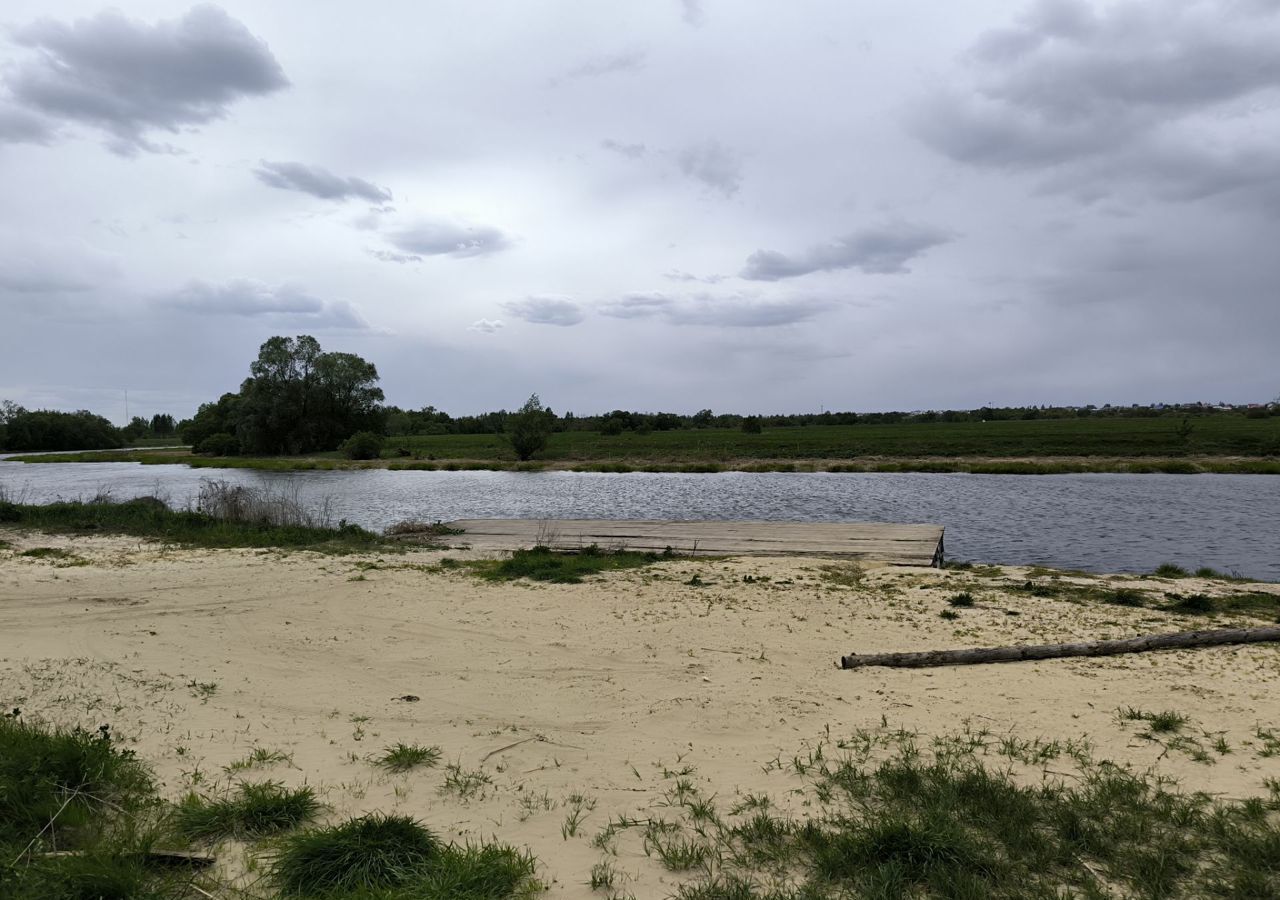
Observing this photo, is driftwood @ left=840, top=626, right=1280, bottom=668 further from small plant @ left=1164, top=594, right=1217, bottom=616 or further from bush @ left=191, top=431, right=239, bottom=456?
bush @ left=191, top=431, right=239, bottom=456

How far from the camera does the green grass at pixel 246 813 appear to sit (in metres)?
4.25

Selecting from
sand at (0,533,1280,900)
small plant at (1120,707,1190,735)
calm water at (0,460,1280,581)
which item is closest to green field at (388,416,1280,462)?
calm water at (0,460,1280,581)

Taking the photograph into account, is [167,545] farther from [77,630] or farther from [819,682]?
[819,682]

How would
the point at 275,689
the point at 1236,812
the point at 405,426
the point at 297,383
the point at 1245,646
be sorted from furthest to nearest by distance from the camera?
1. the point at 405,426
2. the point at 297,383
3. the point at 1245,646
4. the point at 275,689
5. the point at 1236,812

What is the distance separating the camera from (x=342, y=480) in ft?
156

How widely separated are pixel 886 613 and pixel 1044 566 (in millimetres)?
7801

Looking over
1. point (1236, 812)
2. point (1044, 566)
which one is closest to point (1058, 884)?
point (1236, 812)

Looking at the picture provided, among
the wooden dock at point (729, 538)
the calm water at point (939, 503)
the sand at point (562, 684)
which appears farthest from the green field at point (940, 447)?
the sand at point (562, 684)

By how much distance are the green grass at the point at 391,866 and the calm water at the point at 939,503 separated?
52.5 ft

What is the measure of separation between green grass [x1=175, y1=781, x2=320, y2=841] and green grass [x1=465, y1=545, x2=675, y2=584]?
804 centimetres

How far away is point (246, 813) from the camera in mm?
4379

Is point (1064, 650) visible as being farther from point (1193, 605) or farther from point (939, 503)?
point (939, 503)

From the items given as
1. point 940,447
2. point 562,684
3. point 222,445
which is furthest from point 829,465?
point 222,445

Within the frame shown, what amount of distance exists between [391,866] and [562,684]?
11.7 feet
